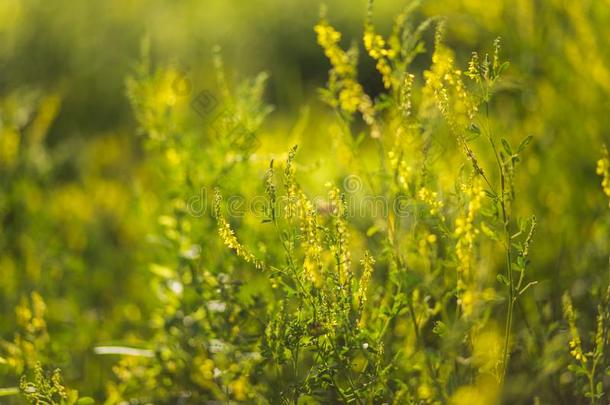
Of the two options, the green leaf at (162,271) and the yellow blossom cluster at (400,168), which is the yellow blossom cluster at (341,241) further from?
the green leaf at (162,271)

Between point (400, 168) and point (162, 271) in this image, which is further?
point (162, 271)

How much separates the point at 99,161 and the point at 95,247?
1.10 metres

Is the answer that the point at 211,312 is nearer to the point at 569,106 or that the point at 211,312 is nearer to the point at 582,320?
the point at 582,320

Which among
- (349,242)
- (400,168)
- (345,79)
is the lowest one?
(349,242)

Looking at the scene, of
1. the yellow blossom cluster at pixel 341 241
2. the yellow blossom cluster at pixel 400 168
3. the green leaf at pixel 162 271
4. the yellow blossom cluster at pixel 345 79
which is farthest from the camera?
the green leaf at pixel 162 271

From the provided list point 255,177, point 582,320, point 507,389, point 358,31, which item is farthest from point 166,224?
point 358,31

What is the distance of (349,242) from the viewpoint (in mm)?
A: 1685

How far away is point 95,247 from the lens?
326 centimetres

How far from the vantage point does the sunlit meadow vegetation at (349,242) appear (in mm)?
1585

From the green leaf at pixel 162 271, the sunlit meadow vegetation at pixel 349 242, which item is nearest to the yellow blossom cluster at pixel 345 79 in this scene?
the sunlit meadow vegetation at pixel 349 242

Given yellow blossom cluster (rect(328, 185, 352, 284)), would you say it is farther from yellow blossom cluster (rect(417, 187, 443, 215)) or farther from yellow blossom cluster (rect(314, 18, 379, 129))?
yellow blossom cluster (rect(314, 18, 379, 129))

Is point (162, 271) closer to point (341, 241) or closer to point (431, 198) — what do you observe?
point (341, 241)

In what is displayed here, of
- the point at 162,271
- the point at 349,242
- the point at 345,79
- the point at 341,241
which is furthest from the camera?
the point at 162,271

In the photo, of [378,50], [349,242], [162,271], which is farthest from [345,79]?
[162,271]
